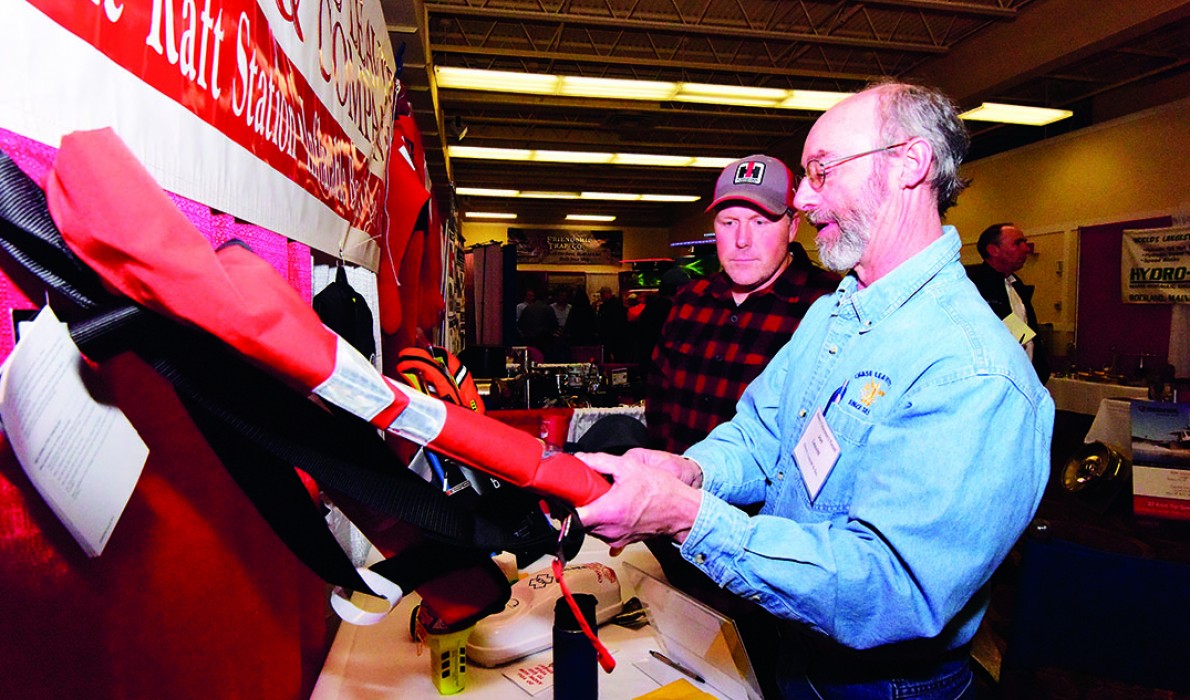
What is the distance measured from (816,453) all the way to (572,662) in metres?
0.57

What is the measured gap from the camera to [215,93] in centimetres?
93

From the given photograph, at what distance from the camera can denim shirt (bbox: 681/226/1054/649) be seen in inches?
38.4

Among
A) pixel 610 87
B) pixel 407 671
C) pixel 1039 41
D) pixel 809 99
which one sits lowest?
pixel 407 671

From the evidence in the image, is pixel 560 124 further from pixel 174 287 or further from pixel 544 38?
pixel 174 287

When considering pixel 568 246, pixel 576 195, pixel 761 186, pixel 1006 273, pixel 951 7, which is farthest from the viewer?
pixel 568 246

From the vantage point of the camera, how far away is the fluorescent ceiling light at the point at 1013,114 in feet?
24.9

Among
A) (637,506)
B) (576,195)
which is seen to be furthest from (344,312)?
(576,195)

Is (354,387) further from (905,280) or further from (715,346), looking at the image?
(715,346)

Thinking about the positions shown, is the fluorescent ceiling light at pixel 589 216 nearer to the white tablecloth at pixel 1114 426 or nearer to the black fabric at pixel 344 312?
the white tablecloth at pixel 1114 426

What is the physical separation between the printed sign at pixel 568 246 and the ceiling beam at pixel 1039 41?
497 inches

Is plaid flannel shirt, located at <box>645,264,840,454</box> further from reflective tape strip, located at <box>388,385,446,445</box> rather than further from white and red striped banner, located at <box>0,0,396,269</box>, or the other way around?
reflective tape strip, located at <box>388,385,446,445</box>

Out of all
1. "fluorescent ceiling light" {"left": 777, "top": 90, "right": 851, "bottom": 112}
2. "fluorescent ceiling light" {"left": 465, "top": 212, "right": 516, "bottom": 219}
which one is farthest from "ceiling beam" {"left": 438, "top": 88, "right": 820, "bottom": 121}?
"fluorescent ceiling light" {"left": 465, "top": 212, "right": 516, "bottom": 219}

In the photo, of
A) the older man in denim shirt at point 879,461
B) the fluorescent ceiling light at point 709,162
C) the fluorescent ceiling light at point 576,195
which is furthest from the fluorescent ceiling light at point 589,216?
the older man in denim shirt at point 879,461

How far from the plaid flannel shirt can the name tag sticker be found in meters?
0.99
